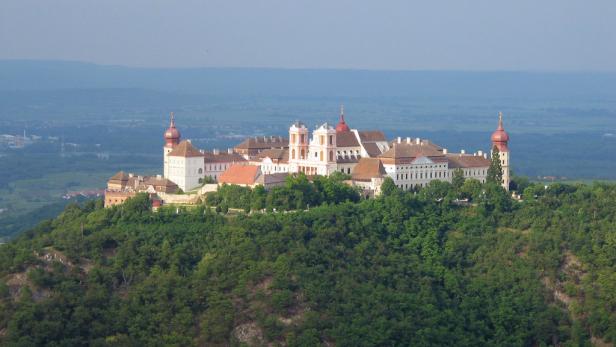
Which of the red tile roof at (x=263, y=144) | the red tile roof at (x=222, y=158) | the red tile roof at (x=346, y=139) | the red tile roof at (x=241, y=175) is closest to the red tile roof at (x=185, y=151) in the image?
the red tile roof at (x=222, y=158)

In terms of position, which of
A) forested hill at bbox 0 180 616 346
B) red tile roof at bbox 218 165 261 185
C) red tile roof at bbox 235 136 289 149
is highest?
red tile roof at bbox 235 136 289 149

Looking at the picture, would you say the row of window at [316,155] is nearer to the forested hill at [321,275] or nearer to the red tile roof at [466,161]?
the forested hill at [321,275]

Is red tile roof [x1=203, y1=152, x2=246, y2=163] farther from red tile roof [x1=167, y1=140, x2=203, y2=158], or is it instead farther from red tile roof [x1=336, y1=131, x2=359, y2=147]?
red tile roof [x1=336, y1=131, x2=359, y2=147]

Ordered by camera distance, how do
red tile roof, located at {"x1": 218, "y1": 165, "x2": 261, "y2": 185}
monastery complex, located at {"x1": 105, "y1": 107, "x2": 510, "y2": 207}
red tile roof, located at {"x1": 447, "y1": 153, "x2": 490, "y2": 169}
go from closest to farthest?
red tile roof, located at {"x1": 218, "y1": 165, "x2": 261, "y2": 185}
monastery complex, located at {"x1": 105, "y1": 107, "x2": 510, "y2": 207}
red tile roof, located at {"x1": 447, "y1": 153, "x2": 490, "y2": 169}

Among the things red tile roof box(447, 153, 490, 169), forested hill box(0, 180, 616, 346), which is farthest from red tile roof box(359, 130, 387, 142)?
forested hill box(0, 180, 616, 346)

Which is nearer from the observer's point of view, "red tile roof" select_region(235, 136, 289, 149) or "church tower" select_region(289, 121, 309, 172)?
"church tower" select_region(289, 121, 309, 172)

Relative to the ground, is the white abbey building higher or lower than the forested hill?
higher

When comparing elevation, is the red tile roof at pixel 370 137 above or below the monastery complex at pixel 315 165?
above
